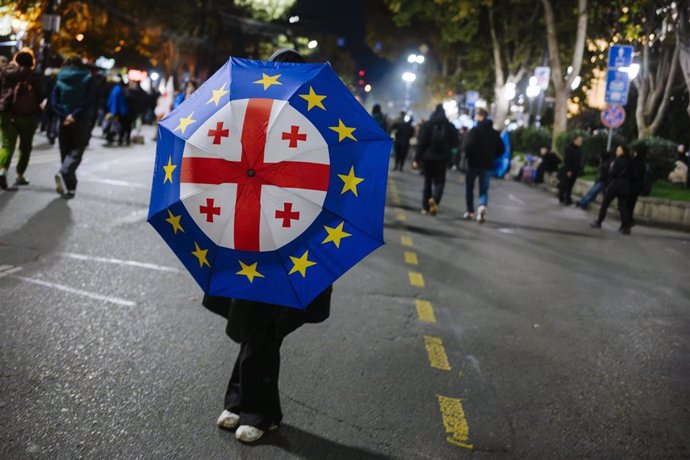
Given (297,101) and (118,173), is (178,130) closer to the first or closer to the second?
(297,101)

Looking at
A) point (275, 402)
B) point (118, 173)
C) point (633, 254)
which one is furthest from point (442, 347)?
point (118, 173)

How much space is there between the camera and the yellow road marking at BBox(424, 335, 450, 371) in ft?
16.8

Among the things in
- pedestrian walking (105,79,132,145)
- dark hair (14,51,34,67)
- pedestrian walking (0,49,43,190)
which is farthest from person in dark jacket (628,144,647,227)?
pedestrian walking (105,79,132,145)

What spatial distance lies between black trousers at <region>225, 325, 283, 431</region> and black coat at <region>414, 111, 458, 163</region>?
9.54 metres

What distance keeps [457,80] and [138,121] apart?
111 feet

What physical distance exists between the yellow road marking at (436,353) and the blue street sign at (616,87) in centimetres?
1628

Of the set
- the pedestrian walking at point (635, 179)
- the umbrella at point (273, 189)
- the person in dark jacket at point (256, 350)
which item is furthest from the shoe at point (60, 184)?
the pedestrian walking at point (635, 179)

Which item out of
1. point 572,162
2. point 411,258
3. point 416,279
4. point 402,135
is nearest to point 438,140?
point 411,258

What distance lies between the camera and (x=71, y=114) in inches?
413

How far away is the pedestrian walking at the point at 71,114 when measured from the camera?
10.4 metres

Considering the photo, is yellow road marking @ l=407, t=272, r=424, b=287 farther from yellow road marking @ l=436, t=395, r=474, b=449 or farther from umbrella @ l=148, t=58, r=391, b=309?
umbrella @ l=148, t=58, r=391, b=309

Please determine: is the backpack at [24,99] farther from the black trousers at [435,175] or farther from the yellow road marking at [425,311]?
the yellow road marking at [425,311]

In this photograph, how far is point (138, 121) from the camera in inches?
1001

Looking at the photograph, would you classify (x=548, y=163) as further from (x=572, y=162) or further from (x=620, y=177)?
(x=620, y=177)
